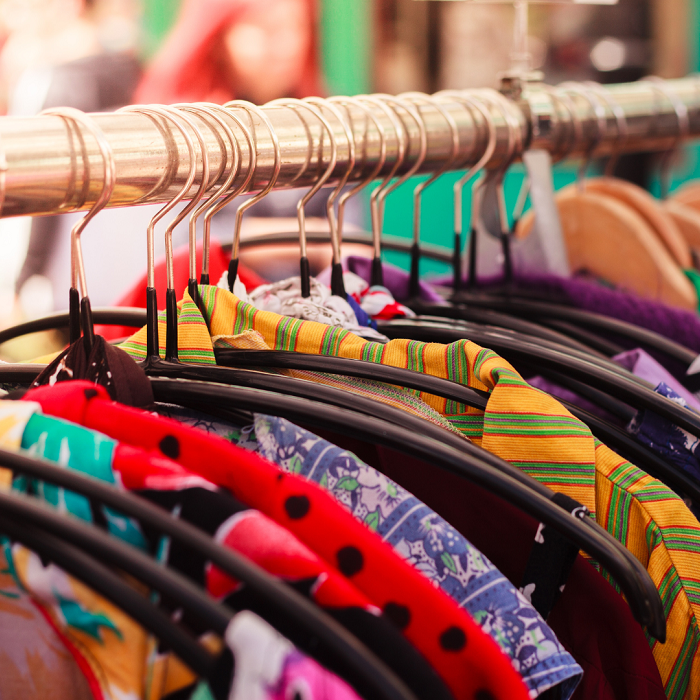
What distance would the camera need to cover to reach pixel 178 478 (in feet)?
1.15

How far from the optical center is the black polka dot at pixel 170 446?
394mm

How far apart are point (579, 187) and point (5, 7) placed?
1001 millimetres

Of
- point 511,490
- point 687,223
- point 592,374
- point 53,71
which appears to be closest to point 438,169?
point 592,374

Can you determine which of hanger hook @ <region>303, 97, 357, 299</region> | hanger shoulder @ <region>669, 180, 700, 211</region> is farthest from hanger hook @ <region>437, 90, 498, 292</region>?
hanger shoulder @ <region>669, 180, 700, 211</region>

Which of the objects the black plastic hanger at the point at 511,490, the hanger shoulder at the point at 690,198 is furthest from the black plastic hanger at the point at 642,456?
the hanger shoulder at the point at 690,198

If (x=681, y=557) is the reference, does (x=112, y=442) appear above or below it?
above

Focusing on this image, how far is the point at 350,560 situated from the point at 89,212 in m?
0.26

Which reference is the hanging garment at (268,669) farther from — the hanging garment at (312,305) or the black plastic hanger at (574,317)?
the black plastic hanger at (574,317)

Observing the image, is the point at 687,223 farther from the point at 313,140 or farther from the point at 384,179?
the point at 313,140

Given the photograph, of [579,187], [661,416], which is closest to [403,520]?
[661,416]

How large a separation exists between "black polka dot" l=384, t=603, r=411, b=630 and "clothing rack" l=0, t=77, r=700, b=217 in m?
0.29

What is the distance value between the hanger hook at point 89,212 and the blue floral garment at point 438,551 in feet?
0.47

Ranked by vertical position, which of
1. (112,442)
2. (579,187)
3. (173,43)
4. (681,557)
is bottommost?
(681,557)

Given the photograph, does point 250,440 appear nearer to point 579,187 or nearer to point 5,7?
point 579,187
